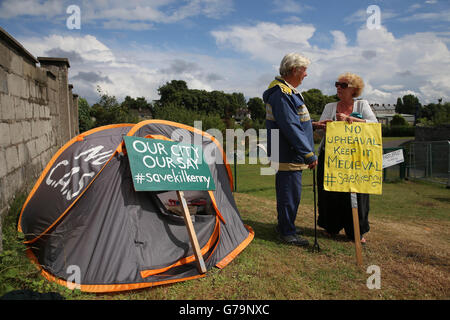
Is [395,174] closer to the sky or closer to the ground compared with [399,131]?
closer to the ground

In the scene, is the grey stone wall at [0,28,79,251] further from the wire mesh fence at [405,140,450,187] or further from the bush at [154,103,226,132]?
the bush at [154,103,226,132]

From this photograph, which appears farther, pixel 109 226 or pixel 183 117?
pixel 183 117

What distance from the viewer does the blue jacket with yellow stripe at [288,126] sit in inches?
139

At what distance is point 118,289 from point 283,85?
8.98 ft

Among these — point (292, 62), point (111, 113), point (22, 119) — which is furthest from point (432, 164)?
point (111, 113)

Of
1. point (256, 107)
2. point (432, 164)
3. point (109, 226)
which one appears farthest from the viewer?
point (256, 107)

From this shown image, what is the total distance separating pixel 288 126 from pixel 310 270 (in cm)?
158

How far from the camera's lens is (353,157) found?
349 cm

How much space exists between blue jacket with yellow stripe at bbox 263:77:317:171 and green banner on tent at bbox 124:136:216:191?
3.04ft

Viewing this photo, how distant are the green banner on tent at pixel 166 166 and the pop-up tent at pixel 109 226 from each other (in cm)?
16

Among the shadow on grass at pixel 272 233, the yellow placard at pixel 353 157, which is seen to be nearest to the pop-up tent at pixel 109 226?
the shadow on grass at pixel 272 233

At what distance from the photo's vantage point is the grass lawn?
2623 millimetres

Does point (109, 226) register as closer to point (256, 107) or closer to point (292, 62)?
point (292, 62)
